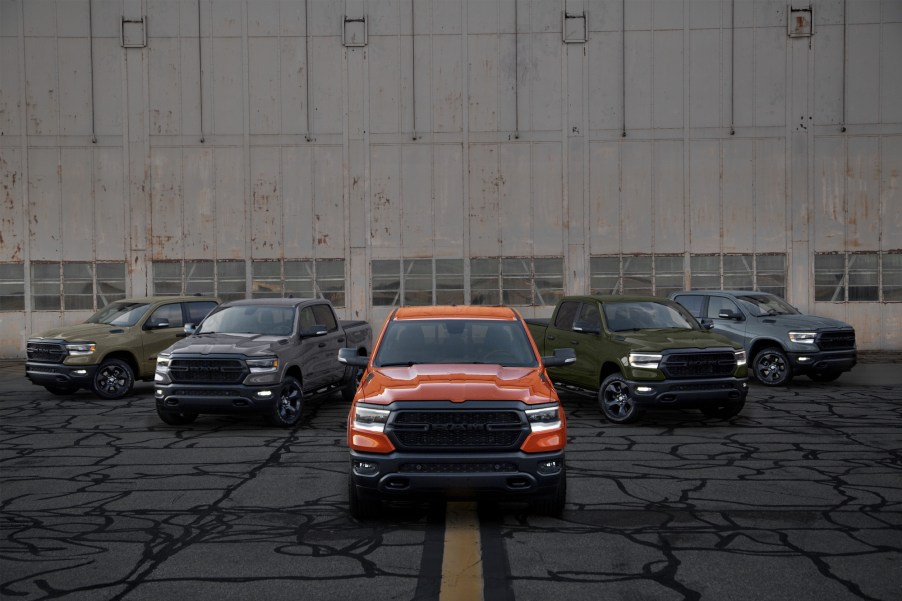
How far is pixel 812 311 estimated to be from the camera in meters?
25.7

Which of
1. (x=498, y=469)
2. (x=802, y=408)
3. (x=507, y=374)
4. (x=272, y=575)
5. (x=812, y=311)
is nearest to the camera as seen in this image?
(x=272, y=575)

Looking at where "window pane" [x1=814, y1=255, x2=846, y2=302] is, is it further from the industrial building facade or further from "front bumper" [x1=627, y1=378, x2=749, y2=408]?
"front bumper" [x1=627, y1=378, x2=749, y2=408]

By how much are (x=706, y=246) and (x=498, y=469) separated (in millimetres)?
20531

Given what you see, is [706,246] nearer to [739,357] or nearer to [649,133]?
[649,133]

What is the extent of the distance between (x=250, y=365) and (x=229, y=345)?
53 cm

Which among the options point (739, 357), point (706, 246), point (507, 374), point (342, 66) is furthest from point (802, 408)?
point (342, 66)

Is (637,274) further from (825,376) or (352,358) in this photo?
(352,358)

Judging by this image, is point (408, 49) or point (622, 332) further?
point (408, 49)

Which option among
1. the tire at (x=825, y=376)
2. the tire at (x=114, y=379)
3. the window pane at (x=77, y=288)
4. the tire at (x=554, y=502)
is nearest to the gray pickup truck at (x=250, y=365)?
the tire at (x=114, y=379)

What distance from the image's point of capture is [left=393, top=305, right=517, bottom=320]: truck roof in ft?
28.3

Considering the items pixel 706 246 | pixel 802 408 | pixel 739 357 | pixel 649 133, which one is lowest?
pixel 802 408

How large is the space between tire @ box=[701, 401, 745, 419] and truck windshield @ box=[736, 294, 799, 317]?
15.3ft

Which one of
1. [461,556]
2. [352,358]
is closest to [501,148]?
[352,358]

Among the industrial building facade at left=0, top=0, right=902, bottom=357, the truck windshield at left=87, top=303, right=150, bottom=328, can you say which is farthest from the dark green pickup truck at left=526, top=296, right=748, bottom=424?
the industrial building facade at left=0, top=0, right=902, bottom=357
